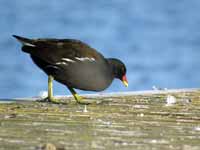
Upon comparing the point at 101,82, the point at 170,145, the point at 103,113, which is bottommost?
the point at 170,145

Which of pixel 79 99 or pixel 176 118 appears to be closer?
pixel 176 118

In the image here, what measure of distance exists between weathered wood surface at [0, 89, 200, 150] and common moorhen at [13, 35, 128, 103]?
21.1 inches

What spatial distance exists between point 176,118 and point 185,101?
1.39 metres

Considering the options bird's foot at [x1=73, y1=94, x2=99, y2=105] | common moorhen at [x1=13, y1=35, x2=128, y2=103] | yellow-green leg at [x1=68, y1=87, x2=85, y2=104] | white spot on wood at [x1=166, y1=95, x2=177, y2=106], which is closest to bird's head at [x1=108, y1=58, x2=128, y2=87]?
common moorhen at [x1=13, y1=35, x2=128, y2=103]

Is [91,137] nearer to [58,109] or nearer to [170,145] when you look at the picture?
[170,145]

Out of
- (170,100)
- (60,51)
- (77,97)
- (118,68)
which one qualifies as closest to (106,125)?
(170,100)

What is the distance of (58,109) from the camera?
5.67 meters

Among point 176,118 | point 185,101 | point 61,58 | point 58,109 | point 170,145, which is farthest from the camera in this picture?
point 61,58

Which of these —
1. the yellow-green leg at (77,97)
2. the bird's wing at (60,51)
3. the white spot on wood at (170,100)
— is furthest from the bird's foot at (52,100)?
the white spot on wood at (170,100)

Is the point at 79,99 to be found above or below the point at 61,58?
below

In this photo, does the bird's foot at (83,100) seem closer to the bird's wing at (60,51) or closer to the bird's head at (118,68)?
the bird's wing at (60,51)

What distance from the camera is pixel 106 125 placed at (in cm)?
466

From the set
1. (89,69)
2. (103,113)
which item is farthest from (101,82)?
(103,113)

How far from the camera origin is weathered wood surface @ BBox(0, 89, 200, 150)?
149 inches
